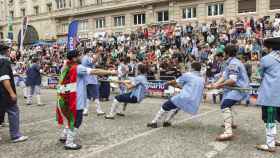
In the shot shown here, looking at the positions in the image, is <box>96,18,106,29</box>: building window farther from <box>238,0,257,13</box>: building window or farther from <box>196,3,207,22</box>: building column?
<box>238,0,257,13</box>: building window

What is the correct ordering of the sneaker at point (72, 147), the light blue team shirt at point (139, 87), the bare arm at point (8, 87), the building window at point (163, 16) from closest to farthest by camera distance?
the sneaker at point (72, 147), the bare arm at point (8, 87), the light blue team shirt at point (139, 87), the building window at point (163, 16)

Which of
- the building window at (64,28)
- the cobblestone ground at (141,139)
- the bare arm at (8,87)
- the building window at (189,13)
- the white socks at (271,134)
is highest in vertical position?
the building window at (189,13)

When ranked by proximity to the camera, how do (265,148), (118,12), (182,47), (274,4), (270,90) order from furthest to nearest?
(118,12), (274,4), (182,47), (265,148), (270,90)

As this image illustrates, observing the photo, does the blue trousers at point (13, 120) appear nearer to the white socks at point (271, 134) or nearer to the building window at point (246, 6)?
the white socks at point (271, 134)

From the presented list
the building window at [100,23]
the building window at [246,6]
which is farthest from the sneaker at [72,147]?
the building window at [100,23]

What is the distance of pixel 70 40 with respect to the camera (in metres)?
14.5

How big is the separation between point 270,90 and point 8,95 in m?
4.93

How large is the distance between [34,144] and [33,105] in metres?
6.44

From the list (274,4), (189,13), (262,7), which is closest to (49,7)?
(189,13)

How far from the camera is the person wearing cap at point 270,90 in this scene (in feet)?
20.3

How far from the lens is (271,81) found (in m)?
6.20

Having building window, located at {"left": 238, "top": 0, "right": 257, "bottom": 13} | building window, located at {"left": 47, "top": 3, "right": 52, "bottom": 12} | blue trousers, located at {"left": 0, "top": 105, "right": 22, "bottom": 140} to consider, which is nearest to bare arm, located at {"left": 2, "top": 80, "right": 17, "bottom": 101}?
blue trousers, located at {"left": 0, "top": 105, "right": 22, "bottom": 140}

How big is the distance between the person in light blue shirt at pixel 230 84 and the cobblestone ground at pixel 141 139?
0.35 metres

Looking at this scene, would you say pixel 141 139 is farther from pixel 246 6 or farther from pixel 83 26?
pixel 83 26
